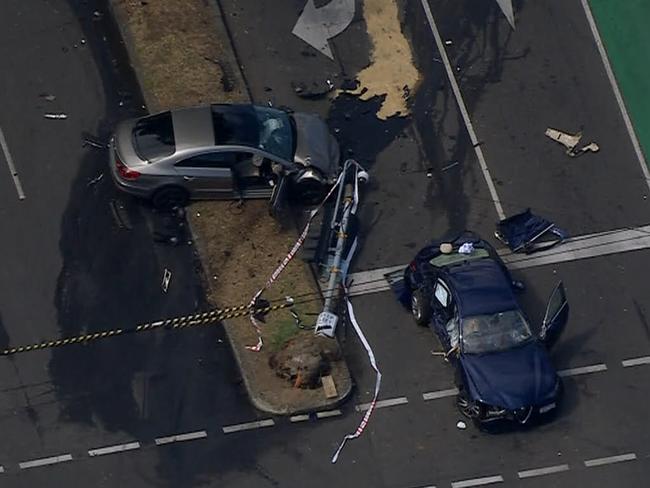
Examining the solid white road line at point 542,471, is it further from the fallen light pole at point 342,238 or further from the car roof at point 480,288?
the fallen light pole at point 342,238

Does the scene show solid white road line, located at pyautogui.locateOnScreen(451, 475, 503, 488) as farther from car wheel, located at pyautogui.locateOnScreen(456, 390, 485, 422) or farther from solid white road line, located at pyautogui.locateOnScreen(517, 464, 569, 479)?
car wheel, located at pyautogui.locateOnScreen(456, 390, 485, 422)

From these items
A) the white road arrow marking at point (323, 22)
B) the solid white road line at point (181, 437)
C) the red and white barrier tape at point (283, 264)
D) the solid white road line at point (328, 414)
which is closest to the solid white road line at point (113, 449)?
the solid white road line at point (181, 437)

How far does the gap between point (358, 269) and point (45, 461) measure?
22.1 feet

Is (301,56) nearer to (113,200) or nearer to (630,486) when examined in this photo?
(113,200)

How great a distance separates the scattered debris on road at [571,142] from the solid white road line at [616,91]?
90cm

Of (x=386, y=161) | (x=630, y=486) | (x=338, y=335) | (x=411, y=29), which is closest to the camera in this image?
(x=630, y=486)

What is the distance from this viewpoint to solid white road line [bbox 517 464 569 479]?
19.5 metres

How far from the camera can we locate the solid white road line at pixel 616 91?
23.4 m

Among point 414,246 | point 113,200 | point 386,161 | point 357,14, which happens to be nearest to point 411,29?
point 357,14

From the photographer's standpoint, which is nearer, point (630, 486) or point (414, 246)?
point (630, 486)

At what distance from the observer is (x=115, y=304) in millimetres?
20953

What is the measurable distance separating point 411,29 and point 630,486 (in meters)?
10.9

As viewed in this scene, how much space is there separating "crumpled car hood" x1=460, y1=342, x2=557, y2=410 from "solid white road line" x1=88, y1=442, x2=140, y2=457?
5.87 m

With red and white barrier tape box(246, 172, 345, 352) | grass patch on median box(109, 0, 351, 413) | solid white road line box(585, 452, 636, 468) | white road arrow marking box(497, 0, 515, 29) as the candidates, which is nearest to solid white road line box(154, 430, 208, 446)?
grass patch on median box(109, 0, 351, 413)
